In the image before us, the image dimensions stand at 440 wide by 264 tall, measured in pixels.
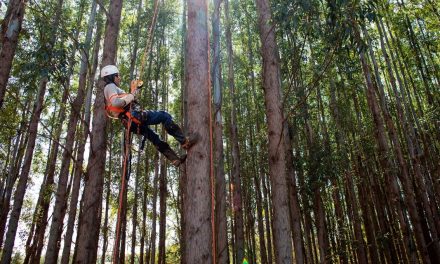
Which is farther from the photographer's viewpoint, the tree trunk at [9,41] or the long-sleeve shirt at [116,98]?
the tree trunk at [9,41]

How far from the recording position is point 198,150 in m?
2.76

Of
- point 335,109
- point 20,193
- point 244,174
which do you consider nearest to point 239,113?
point 244,174

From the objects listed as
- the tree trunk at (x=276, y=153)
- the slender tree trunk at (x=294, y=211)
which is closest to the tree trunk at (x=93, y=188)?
the tree trunk at (x=276, y=153)

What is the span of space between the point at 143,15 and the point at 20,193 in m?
7.50

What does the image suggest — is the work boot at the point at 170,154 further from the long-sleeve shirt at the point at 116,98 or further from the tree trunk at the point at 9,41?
the tree trunk at the point at 9,41

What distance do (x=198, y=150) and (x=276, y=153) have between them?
102 inches

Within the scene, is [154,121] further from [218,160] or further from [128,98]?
[218,160]

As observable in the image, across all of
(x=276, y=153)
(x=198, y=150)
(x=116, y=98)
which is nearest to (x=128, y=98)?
(x=116, y=98)

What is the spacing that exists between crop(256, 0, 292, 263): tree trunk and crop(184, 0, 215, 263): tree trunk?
7.47ft

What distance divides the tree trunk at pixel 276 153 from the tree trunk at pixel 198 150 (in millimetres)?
2278

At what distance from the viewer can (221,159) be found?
7.32 m

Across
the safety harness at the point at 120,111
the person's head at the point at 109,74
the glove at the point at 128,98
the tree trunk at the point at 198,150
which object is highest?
the person's head at the point at 109,74

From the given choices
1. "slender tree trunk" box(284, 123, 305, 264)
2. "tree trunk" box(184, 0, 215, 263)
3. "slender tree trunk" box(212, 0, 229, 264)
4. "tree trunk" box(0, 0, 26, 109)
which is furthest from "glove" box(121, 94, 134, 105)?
"slender tree trunk" box(284, 123, 305, 264)

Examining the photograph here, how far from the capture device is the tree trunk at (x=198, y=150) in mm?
2508
